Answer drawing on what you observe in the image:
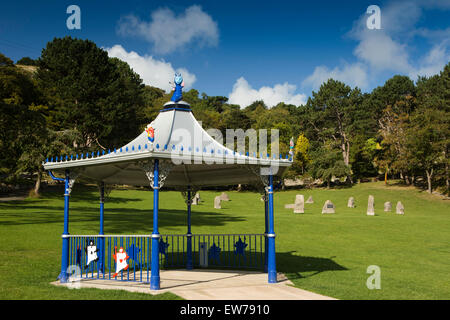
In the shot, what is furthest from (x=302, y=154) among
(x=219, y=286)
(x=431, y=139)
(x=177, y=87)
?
(x=219, y=286)

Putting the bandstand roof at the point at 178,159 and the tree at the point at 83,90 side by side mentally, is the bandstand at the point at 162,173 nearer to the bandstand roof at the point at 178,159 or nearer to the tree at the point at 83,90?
the bandstand roof at the point at 178,159

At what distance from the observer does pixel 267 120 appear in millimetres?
74062

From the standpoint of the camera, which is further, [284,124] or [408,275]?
[284,124]

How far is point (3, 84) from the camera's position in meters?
37.4

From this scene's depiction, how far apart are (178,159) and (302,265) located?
7.26 metres

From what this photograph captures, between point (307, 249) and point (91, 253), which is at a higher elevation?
point (91, 253)

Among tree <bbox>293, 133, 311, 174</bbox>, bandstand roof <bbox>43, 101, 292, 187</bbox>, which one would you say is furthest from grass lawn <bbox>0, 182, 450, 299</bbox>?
tree <bbox>293, 133, 311, 174</bbox>

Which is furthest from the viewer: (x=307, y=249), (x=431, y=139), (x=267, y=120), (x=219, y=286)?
(x=267, y=120)

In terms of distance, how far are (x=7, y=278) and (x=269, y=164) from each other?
308 inches

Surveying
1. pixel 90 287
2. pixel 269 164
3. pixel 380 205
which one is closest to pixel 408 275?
pixel 269 164

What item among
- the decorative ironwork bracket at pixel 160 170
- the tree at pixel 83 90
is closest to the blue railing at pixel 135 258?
the decorative ironwork bracket at pixel 160 170

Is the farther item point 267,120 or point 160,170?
point 267,120

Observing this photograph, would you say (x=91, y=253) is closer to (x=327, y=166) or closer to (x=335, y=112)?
(x=327, y=166)
